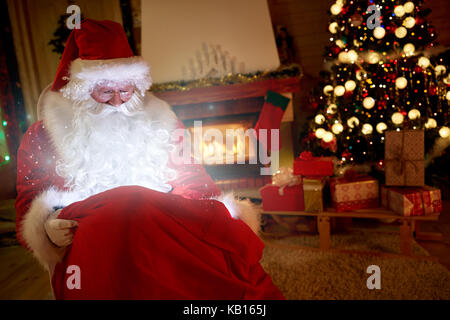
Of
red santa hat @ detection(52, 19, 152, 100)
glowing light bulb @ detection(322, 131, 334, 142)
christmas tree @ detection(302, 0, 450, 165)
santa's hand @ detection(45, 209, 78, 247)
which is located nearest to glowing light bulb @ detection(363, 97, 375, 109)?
christmas tree @ detection(302, 0, 450, 165)

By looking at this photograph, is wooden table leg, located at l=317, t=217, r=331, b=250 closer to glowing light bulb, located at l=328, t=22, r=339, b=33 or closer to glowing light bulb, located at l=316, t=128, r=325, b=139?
glowing light bulb, located at l=316, t=128, r=325, b=139

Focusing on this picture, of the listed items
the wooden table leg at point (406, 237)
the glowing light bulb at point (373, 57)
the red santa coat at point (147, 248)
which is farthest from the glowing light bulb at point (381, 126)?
the red santa coat at point (147, 248)

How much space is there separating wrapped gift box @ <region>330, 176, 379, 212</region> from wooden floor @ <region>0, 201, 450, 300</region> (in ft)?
1.68

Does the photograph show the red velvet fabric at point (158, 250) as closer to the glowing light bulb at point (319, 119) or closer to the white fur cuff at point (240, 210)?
the white fur cuff at point (240, 210)

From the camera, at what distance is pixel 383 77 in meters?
2.11

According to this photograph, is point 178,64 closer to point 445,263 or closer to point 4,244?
point 4,244

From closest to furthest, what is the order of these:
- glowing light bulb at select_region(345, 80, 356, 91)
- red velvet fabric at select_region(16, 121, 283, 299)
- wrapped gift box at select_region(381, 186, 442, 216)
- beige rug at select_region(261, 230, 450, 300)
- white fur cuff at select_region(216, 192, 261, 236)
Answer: red velvet fabric at select_region(16, 121, 283, 299)
white fur cuff at select_region(216, 192, 261, 236)
beige rug at select_region(261, 230, 450, 300)
wrapped gift box at select_region(381, 186, 442, 216)
glowing light bulb at select_region(345, 80, 356, 91)

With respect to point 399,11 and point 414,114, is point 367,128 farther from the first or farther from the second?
A: point 399,11

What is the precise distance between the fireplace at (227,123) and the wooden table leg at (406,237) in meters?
1.36

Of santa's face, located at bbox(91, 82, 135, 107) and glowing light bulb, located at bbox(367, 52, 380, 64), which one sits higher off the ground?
glowing light bulb, located at bbox(367, 52, 380, 64)

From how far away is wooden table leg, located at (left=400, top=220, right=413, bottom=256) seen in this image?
5.45 ft

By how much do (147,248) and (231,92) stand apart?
6.90 ft

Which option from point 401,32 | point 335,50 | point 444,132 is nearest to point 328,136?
point 335,50
